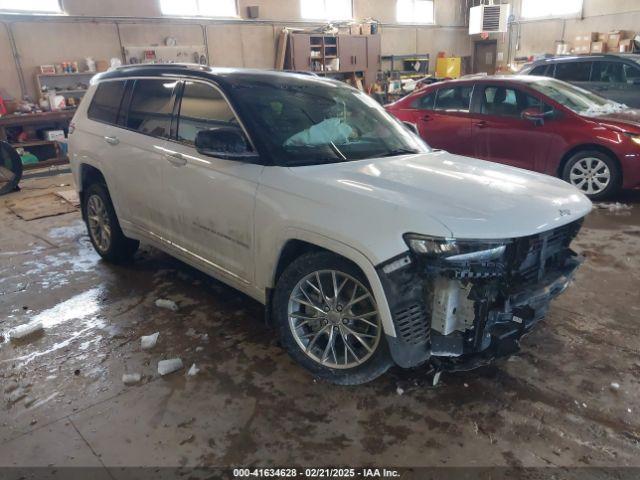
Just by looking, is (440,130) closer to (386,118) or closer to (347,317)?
(386,118)

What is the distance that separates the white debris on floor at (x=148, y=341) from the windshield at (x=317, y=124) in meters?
1.42

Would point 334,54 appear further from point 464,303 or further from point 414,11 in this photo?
point 464,303

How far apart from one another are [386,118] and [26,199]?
589cm

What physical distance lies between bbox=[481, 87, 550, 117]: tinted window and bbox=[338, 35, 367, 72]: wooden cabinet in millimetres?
7706

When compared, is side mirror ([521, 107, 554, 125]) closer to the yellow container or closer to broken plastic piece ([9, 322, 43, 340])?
broken plastic piece ([9, 322, 43, 340])

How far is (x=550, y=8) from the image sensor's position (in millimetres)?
16188

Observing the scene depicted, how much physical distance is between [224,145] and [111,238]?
2040 mm

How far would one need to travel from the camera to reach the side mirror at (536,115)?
19.9 ft

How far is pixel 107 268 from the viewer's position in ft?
14.5

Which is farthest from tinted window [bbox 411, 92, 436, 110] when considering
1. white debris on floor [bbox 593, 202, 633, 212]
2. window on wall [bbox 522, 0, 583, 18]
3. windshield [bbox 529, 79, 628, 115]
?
window on wall [bbox 522, 0, 583, 18]

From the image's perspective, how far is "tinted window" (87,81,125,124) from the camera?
4.02 m

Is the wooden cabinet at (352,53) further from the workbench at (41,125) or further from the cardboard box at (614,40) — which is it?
the workbench at (41,125)

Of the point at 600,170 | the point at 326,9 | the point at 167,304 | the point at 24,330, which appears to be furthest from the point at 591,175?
the point at 326,9

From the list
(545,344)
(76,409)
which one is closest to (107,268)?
(76,409)
